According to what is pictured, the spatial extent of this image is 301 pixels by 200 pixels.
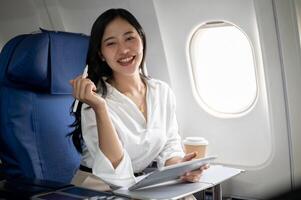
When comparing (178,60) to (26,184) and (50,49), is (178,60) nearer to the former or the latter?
(50,49)

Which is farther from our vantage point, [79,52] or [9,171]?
[79,52]

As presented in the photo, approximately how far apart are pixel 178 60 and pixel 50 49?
84 centimetres

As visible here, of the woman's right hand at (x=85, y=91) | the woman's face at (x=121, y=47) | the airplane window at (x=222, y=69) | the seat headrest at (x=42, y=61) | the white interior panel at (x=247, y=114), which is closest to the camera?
the woman's right hand at (x=85, y=91)

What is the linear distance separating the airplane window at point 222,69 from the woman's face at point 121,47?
0.67m

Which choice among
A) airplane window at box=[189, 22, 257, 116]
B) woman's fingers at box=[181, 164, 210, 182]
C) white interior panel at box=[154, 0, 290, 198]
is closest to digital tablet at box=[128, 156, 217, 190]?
woman's fingers at box=[181, 164, 210, 182]

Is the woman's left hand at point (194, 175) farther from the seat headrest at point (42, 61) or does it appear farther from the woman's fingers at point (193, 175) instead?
the seat headrest at point (42, 61)

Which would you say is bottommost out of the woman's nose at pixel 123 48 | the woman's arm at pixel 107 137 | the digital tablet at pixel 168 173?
the digital tablet at pixel 168 173

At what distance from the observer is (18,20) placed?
10.7 ft

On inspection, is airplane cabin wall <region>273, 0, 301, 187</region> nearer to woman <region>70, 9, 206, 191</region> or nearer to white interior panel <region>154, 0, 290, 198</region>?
white interior panel <region>154, 0, 290, 198</region>

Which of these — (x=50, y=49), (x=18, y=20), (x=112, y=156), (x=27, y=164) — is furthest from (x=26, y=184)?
(x=18, y=20)

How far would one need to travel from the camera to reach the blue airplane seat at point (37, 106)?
1684 mm

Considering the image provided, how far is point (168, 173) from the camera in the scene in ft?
4.17

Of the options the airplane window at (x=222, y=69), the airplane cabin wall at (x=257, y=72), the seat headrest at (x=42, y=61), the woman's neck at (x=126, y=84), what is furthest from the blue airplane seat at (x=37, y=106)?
the airplane window at (x=222, y=69)

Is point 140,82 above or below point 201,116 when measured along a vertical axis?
above
